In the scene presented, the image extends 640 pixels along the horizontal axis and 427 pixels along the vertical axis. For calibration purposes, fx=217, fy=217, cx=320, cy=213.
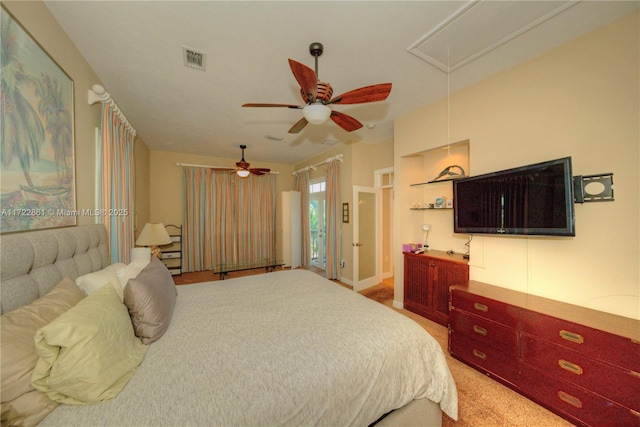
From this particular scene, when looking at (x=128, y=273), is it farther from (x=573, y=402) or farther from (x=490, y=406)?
(x=573, y=402)

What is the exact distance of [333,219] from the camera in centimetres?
455

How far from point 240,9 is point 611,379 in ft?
11.1

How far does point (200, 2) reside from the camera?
4.65 ft

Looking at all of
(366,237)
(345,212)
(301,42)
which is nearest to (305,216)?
(345,212)

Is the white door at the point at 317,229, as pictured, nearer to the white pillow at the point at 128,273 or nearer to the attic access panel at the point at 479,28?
the attic access panel at the point at 479,28

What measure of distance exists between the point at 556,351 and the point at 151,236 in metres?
4.76

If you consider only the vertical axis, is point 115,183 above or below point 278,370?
above

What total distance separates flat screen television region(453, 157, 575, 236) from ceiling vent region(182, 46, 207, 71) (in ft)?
9.43

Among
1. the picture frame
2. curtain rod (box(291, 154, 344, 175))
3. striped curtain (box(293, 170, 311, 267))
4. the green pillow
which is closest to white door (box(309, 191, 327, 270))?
striped curtain (box(293, 170, 311, 267))

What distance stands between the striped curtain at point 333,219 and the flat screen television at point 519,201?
229cm

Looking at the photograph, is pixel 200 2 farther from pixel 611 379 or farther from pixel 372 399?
pixel 611 379

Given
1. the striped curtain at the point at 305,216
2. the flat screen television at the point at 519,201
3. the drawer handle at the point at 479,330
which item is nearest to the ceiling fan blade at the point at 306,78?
the flat screen television at the point at 519,201

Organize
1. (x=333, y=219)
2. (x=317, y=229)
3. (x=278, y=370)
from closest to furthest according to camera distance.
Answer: (x=278, y=370) → (x=333, y=219) → (x=317, y=229)

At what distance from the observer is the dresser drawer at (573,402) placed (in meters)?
1.33
